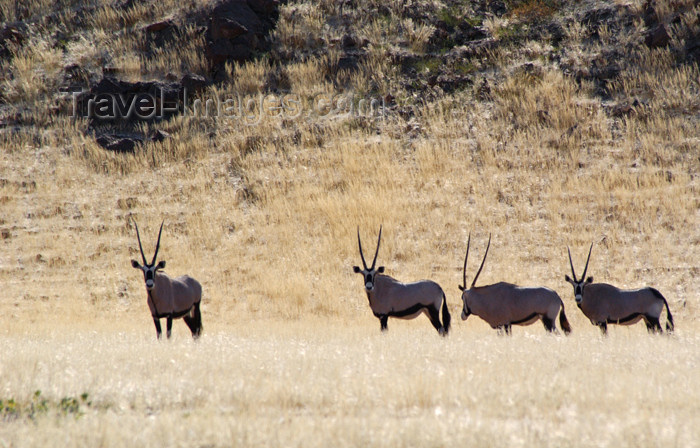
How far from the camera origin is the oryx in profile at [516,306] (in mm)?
13008

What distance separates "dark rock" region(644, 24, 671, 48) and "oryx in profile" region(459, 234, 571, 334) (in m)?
21.4

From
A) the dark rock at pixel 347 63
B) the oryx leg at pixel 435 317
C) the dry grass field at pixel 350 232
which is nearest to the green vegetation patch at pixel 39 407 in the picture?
the dry grass field at pixel 350 232

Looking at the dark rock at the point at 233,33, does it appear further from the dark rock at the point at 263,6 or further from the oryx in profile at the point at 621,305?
the oryx in profile at the point at 621,305

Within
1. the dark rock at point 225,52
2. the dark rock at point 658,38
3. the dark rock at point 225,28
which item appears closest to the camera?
the dark rock at point 658,38

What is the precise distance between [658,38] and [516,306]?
22232 millimetres

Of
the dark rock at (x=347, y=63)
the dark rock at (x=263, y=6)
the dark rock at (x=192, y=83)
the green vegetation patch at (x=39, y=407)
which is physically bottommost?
the green vegetation patch at (x=39, y=407)

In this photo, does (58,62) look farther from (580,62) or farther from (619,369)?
(619,369)

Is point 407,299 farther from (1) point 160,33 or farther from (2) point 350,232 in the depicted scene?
(1) point 160,33

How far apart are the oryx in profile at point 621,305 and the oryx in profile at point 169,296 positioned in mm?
7481

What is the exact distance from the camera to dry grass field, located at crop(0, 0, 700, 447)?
7.44m

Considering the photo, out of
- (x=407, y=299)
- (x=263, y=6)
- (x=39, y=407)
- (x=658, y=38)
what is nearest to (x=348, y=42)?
(x=263, y=6)

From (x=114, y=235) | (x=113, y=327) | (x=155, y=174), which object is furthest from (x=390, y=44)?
(x=113, y=327)

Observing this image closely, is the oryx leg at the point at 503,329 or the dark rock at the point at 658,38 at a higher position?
the dark rock at the point at 658,38

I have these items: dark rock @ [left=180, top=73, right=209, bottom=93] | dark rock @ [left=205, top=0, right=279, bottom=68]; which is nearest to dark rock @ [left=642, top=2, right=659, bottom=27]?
dark rock @ [left=205, top=0, right=279, bottom=68]
